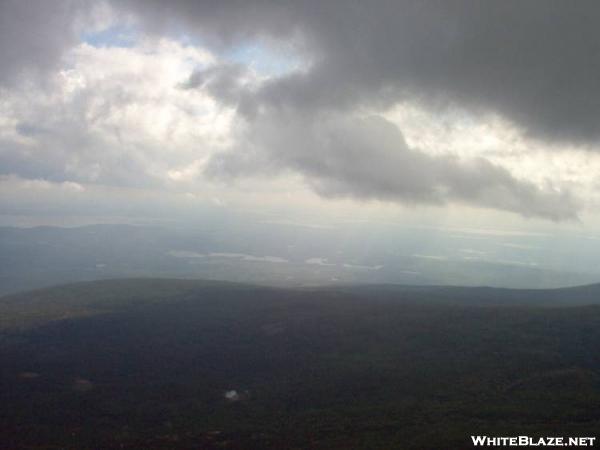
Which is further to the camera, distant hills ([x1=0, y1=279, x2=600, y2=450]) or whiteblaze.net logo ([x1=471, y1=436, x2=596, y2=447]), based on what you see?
distant hills ([x1=0, y1=279, x2=600, y2=450])

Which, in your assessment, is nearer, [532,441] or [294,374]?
[532,441]

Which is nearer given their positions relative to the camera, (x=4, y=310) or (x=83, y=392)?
(x=83, y=392)

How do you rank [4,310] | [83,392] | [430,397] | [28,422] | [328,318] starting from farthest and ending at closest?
[4,310]
[328,318]
[83,392]
[430,397]
[28,422]

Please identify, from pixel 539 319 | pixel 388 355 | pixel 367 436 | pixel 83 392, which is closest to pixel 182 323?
pixel 83 392

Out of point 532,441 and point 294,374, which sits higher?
point 532,441

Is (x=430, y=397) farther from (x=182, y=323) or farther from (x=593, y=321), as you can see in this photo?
(x=182, y=323)

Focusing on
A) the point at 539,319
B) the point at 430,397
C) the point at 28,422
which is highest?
the point at 539,319

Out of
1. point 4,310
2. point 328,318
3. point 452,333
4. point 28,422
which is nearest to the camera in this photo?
point 28,422

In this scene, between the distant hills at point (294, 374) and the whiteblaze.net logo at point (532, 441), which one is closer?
the whiteblaze.net logo at point (532, 441)
